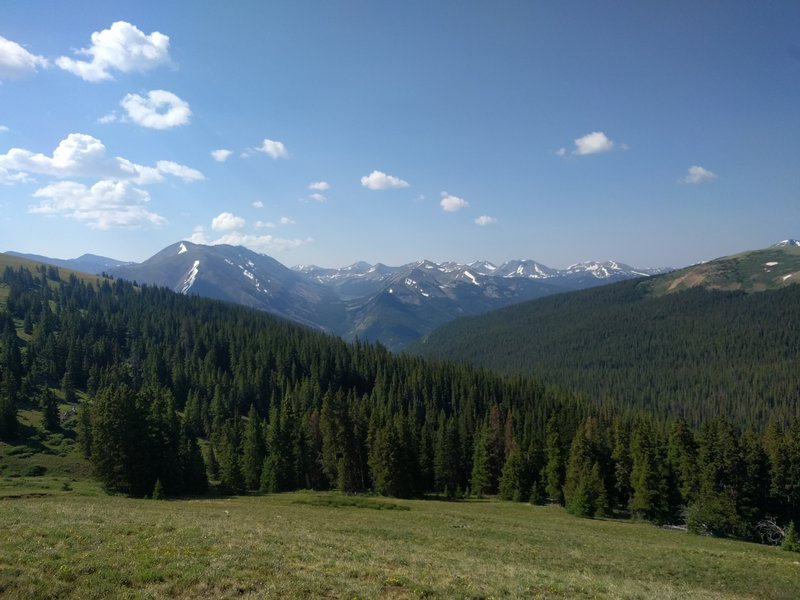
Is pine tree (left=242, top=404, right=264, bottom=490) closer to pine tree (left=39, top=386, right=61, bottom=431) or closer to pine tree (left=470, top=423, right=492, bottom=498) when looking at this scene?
pine tree (left=470, top=423, right=492, bottom=498)

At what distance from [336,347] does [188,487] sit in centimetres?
10480

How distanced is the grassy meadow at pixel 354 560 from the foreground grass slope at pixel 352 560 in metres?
0.07

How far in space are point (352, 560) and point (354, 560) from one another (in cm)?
11

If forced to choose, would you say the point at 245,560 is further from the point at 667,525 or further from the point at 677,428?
the point at 677,428

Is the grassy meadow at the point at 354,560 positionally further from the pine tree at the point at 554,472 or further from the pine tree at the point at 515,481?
the pine tree at the point at 515,481

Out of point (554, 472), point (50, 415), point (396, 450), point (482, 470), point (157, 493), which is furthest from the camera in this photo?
point (50, 415)

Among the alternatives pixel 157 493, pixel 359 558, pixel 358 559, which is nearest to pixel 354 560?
pixel 358 559

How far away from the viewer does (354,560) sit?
20.9m

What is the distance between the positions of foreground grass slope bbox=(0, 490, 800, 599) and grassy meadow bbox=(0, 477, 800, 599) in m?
0.07

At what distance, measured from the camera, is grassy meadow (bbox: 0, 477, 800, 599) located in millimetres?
15328

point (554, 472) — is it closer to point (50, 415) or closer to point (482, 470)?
point (482, 470)

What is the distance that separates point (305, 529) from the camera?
30750 mm

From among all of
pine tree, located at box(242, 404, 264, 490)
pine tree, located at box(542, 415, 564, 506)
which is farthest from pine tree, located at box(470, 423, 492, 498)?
pine tree, located at box(242, 404, 264, 490)

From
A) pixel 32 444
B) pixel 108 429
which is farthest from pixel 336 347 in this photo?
pixel 108 429
